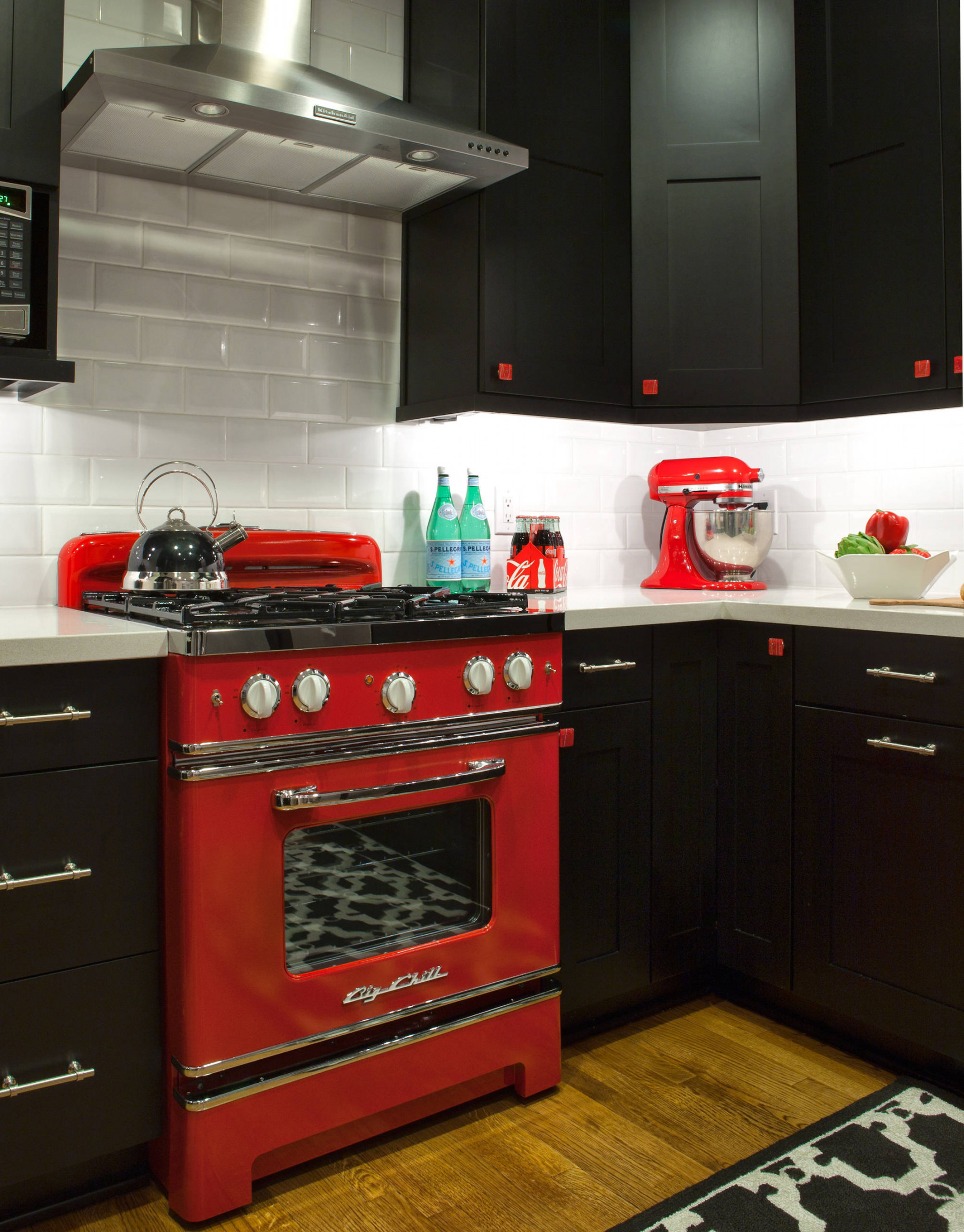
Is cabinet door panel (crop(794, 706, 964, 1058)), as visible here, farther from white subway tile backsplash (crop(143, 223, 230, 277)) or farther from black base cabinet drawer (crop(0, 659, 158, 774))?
white subway tile backsplash (crop(143, 223, 230, 277))

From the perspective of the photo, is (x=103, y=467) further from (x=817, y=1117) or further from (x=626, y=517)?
(x=817, y=1117)

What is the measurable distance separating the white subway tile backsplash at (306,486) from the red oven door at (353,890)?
859mm

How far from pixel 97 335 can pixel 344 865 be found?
123 centimetres

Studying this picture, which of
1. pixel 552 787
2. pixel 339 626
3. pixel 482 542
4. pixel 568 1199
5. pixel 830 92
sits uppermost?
pixel 830 92

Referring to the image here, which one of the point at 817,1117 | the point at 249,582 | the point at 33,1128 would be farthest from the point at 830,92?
the point at 33,1128

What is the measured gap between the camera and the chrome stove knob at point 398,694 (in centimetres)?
168

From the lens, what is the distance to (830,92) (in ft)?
8.21

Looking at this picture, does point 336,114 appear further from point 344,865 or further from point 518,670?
point 344,865

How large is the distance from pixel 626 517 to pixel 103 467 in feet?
4.81

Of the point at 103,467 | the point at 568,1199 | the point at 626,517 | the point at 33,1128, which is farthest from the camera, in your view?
the point at 626,517

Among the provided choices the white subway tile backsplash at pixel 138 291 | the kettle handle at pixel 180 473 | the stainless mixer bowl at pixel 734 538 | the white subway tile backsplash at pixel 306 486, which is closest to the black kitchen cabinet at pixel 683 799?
the stainless mixer bowl at pixel 734 538

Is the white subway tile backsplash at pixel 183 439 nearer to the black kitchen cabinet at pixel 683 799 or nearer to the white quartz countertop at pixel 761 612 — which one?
the white quartz countertop at pixel 761 612

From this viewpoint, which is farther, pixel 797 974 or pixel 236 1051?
pixel 797 974

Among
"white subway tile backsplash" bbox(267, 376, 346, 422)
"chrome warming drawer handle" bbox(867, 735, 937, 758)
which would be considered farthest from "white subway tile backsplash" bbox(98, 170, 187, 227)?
"chrome warming drawer handle" bbox(867, 735, 937, 758)
